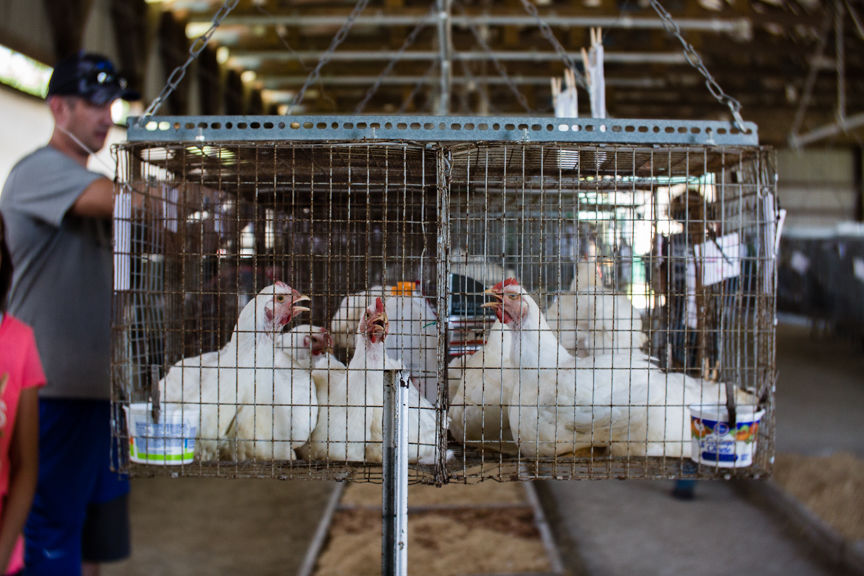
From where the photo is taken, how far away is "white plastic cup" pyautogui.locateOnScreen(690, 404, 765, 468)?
135cm

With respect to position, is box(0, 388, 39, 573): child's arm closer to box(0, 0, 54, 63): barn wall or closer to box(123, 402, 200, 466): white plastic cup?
box(123, 402, 200, 466): white plastic cup

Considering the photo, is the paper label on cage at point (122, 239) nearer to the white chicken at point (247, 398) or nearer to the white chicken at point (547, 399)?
the white chicken at point (247, 398)

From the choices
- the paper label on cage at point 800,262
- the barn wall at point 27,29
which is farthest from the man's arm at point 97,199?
the paper label on cage at point 800,262

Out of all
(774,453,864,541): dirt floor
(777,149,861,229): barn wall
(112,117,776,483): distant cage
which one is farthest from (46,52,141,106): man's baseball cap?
(777,149,861,229): barn wall

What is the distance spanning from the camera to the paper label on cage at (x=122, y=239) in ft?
4.64

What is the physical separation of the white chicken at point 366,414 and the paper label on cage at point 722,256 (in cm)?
67

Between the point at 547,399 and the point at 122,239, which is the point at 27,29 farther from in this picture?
the point at 547,399

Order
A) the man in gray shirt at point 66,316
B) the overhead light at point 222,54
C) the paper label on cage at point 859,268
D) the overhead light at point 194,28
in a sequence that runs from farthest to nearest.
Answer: the paper label on cage at point 859,268
the overhead light at point 194,28
the overhead light at point 222,54
the man in gray shirt at point 66,316

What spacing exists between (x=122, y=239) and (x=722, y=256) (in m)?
1.24

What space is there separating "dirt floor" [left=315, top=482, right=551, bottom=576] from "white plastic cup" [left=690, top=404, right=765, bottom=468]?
2108 mm

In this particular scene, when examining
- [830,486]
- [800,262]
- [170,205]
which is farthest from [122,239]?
[800,262]

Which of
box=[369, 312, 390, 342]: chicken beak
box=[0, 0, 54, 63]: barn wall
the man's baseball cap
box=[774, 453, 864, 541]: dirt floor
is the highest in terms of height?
box=[0, 0, 54, 63]: barn wall

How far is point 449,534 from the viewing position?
3.72 m

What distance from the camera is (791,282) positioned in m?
11.6
